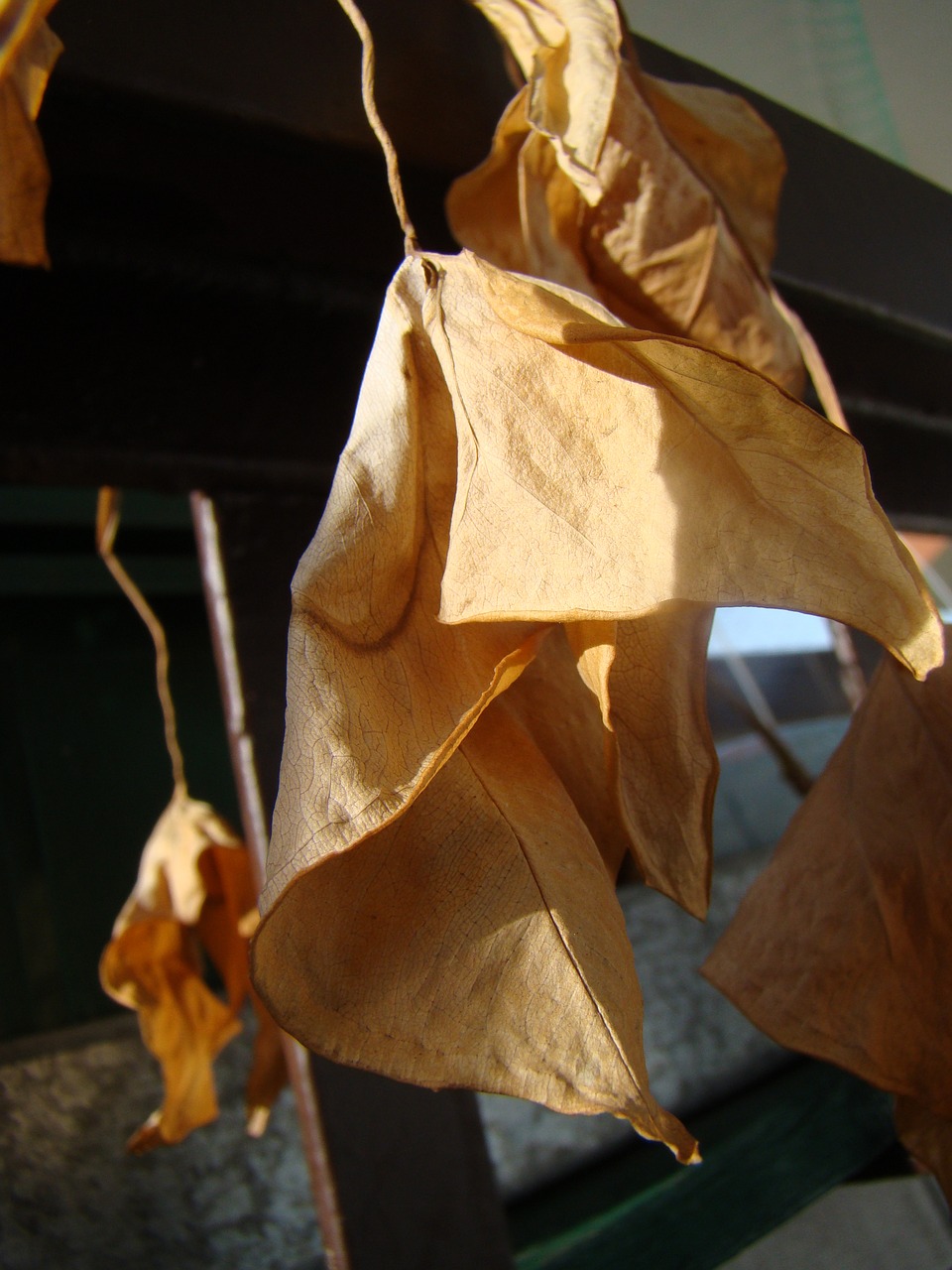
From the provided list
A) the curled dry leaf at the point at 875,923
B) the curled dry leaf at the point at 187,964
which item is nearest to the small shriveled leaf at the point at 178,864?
the curled dry leaf at the point at 187,964

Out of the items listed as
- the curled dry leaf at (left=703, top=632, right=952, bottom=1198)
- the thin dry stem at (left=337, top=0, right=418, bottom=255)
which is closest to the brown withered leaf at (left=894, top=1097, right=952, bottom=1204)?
the curled dry leaf at (left=703, top=632, right=952, bottom=1198)

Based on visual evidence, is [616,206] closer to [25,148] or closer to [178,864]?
[25,148]

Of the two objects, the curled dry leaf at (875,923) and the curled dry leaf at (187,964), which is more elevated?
the curled dry leaf at (875,923)

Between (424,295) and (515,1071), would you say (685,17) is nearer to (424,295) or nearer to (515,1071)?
(424,295)

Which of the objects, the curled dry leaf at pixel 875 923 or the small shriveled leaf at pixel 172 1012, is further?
the small shriveled leaf at pixel 172 1012

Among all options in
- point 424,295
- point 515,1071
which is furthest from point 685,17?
point 515,1071

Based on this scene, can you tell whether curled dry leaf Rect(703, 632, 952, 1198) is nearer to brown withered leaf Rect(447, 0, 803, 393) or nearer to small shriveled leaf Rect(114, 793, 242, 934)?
brown withered leaf Rect(447, 0, 803, 393)

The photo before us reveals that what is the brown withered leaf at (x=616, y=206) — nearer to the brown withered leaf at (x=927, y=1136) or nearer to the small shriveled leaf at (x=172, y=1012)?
the brown withered leaf at (x=927, y=1136)
